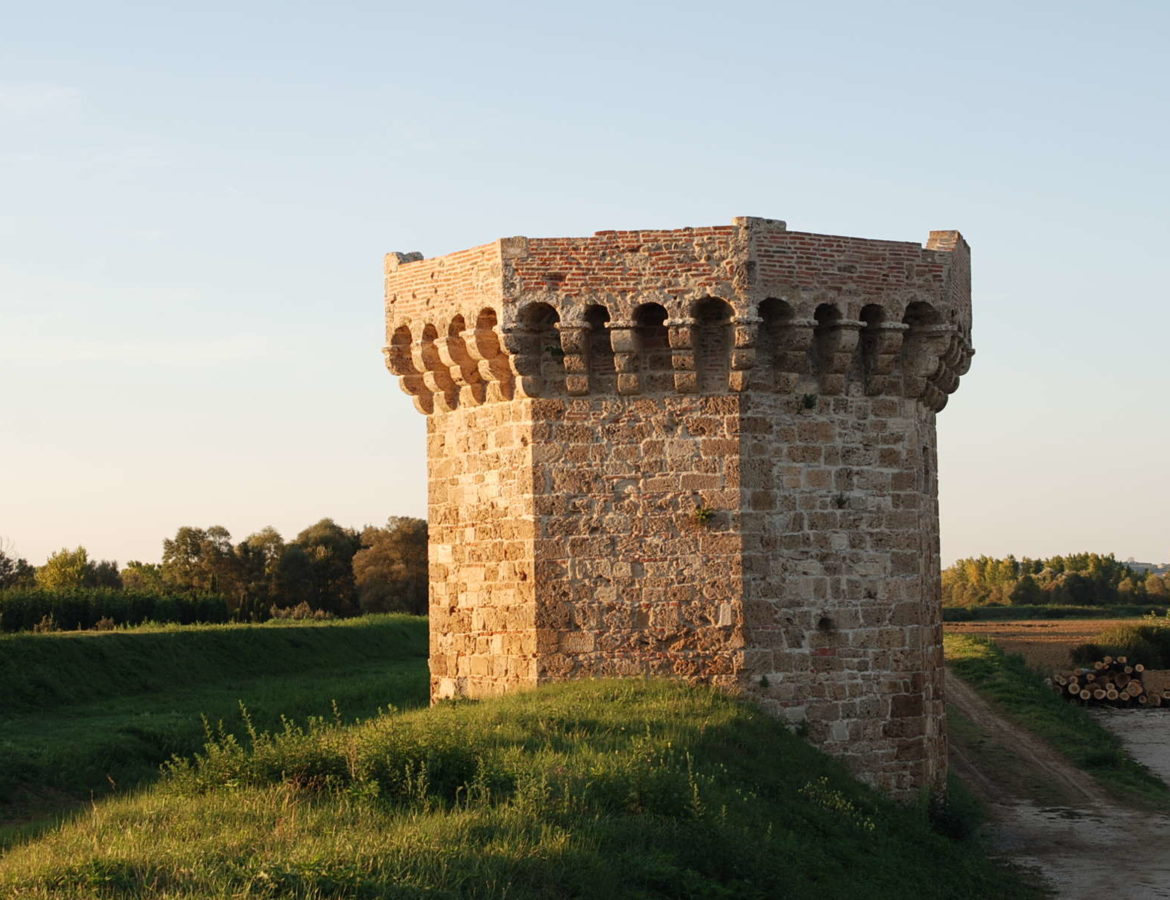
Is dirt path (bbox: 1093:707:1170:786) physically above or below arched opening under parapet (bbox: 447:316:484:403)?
below

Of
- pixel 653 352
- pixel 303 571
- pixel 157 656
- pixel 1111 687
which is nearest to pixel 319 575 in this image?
pixel 303 571

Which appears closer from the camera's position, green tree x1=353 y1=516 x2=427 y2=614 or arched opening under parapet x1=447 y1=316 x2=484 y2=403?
arched opening under parapet x1=447 y1=316 x2=484 y2=403

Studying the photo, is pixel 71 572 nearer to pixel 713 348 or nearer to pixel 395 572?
pixel 395 572

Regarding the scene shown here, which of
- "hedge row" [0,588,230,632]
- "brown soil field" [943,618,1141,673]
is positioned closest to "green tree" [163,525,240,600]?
"hedge row" [0,588,230,632]

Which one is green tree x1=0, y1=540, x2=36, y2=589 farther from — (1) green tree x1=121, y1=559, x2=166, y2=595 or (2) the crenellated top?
(2) the crenellated top

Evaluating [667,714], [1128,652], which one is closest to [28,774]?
[667,714]

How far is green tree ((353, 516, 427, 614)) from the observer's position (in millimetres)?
56156

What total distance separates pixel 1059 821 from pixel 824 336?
658 cm

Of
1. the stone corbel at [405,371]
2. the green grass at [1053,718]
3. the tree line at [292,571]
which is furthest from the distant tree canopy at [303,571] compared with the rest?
the stone corbel at [405,371]

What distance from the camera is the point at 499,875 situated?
22.2ft

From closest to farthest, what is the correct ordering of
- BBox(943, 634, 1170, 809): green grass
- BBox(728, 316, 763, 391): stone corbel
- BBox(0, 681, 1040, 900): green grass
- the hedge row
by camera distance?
1. BBox(0, 681, 1040, 900): green grass
2. BBox(728, 316, 763, 391): stone corbel
3. BBox(943, 634, 1170, 809): green grass
4. the hedge row

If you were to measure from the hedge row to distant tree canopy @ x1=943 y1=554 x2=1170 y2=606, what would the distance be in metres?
56.3

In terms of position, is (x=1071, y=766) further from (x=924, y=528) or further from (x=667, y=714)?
(x=667, y=714)

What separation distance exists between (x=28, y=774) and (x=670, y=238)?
10477mm
